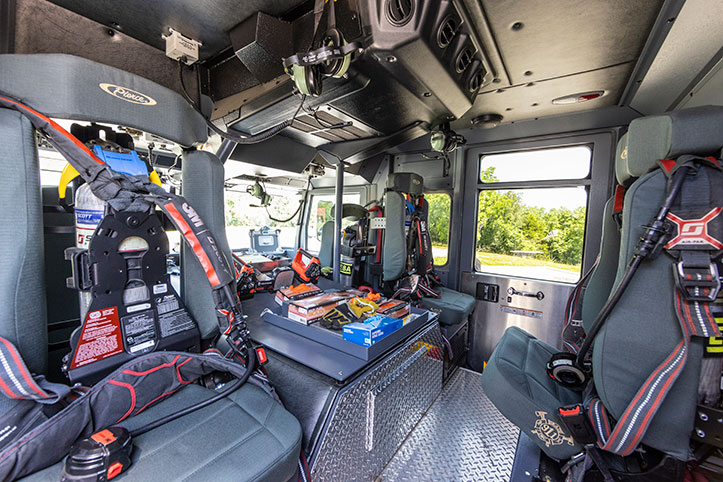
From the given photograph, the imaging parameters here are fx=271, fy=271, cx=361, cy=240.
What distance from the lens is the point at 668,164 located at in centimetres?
95

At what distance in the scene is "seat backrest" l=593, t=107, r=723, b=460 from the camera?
36.2 inches

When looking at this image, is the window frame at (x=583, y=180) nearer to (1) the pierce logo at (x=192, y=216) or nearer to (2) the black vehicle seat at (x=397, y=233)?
(2) the black vehicle seat at (x=397, y=233)

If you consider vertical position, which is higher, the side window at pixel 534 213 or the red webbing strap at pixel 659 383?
the side window at pixel 534 213

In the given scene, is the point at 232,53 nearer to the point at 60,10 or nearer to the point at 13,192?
the point at 60,10

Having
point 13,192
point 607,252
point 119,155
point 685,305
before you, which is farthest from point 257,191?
point 685,305

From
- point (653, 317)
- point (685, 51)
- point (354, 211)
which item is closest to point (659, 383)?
point (653, 317)

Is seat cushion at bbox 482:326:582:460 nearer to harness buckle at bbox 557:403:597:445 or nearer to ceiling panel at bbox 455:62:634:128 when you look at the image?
harness buckle at bbox 557:403:597:445

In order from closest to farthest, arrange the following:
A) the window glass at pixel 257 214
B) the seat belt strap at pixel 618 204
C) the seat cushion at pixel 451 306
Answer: the seat belt strap at pixel 618 204, the seat cushion at pixel 451 306, the window glass at pixel 257 214

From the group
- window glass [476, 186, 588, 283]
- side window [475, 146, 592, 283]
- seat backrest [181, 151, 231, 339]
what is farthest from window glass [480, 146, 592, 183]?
seat backrest [181, 151, 231, 339]

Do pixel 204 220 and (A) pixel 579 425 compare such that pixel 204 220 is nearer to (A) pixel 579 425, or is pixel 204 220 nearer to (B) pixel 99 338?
(B) pixel 99 338

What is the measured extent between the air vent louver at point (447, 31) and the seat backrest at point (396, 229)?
5.78 ft

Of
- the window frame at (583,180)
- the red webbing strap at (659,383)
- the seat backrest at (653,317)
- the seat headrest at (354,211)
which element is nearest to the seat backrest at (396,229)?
the seat headrest at (354,211)

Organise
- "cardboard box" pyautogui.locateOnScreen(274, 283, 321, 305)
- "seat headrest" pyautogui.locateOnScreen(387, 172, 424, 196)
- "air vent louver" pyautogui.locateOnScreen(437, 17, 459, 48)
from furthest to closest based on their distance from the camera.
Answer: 1. "seat headrest" pyautogui.locateOnScreen(387, 172, 424, 196)
2. "cardboard box" pyautogui.locateOnScreen(274, 283, 321, 305)
3. "air vent louver" pyautogui.locateOnScreen(437, 17, 459, 48)

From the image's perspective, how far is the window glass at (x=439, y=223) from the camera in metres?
3.62
